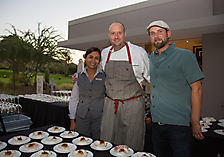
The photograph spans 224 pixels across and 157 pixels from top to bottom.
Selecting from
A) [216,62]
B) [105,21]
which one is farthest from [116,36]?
[105,21]

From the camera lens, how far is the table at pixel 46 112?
370cm

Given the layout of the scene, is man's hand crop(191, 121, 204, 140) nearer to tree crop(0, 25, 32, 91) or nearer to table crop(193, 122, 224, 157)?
table crop(193, 122, 224, 157)

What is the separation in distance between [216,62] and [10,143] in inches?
245

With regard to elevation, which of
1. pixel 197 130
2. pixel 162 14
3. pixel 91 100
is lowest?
pixel 197 130

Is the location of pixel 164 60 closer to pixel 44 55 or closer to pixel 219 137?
pixel 219 137

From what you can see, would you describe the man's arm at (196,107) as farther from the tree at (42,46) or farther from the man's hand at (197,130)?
the tree at (42,46)

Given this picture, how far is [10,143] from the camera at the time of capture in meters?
1.28

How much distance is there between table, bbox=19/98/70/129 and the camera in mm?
3696

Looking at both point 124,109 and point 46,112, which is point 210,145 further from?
point 46,112

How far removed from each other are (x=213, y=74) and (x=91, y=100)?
524 cm

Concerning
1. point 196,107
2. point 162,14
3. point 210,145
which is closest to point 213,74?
point 162,14

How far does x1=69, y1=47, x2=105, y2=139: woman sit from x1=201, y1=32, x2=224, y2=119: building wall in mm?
5054

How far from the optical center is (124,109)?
5.13 ft

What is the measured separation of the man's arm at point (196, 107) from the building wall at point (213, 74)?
203 inches
